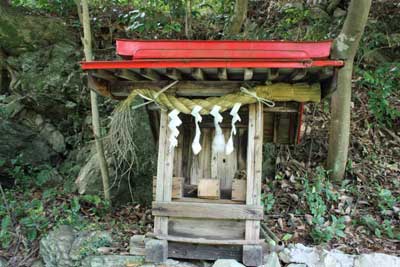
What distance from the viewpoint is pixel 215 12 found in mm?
7559

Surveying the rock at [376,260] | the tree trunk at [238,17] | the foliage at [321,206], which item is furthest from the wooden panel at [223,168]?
the tree trunk at [238,17]

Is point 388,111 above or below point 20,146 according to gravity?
above

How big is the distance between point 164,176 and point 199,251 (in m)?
0.73

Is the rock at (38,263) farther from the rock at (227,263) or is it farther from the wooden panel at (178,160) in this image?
the rock at (227,263)

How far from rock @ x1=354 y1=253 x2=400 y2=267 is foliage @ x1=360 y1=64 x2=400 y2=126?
2.92 m

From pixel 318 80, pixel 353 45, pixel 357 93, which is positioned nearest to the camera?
pixel 318 80

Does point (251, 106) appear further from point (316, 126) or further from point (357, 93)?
point (357, 93)

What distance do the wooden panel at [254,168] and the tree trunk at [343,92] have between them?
2258 millimetres

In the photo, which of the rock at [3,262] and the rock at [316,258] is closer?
the rock at [316,258]

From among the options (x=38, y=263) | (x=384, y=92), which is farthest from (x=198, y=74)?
(x=384, y=92)

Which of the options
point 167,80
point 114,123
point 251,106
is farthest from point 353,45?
point 114,123

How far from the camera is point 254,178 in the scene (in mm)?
3088

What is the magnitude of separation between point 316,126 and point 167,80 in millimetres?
3458

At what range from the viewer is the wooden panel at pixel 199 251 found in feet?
10.4
